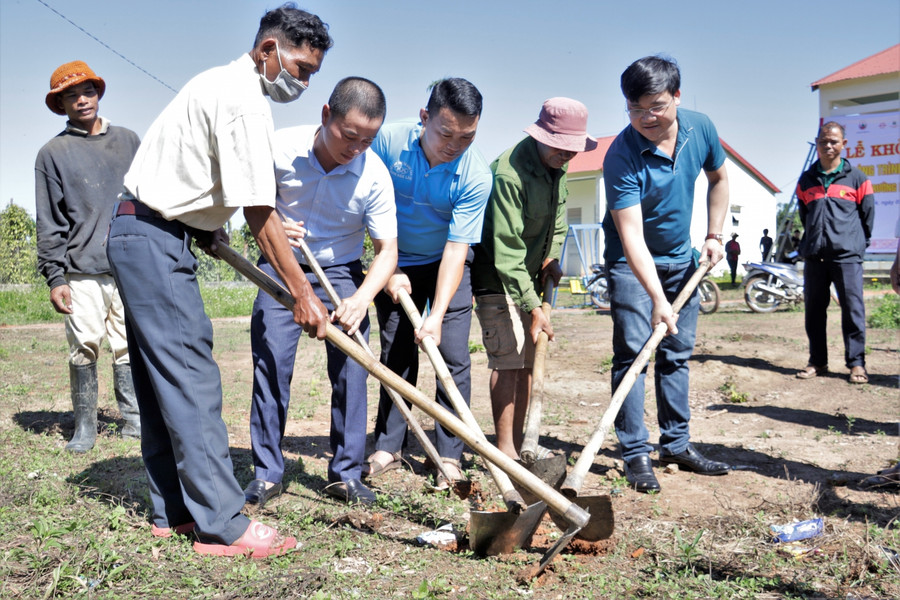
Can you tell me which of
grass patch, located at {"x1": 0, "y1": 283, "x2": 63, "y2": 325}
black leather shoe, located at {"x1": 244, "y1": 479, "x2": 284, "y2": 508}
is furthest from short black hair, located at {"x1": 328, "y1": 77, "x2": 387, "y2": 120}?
grass patch, located at {"x1": 0, "y1": 283, "x2": 63, "y2": 325}

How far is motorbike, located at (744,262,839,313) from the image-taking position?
12633mm

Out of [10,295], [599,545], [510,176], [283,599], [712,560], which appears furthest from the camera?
[10,295]

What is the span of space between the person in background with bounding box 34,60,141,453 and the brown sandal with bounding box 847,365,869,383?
605cm

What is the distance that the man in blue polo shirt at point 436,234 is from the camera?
3.57 meters

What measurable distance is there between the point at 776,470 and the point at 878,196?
587 inches

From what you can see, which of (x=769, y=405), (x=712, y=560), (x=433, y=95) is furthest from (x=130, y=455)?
(x=769, y=405)

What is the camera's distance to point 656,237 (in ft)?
13.5

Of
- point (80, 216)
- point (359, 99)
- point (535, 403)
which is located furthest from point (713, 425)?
point (80, 216)

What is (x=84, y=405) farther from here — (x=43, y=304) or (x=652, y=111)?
(x=43, y=304)

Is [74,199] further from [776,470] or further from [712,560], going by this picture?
[776,470]

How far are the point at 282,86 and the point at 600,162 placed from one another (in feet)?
86.6

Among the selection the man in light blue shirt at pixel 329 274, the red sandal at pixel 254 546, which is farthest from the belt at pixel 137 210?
the red sandal at pixel 254 546

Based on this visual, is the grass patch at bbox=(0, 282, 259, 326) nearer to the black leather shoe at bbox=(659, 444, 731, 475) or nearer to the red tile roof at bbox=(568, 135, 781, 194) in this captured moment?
the black leather shoe at bbox=(659, 444, 731, 475)

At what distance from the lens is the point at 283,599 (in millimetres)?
2480
